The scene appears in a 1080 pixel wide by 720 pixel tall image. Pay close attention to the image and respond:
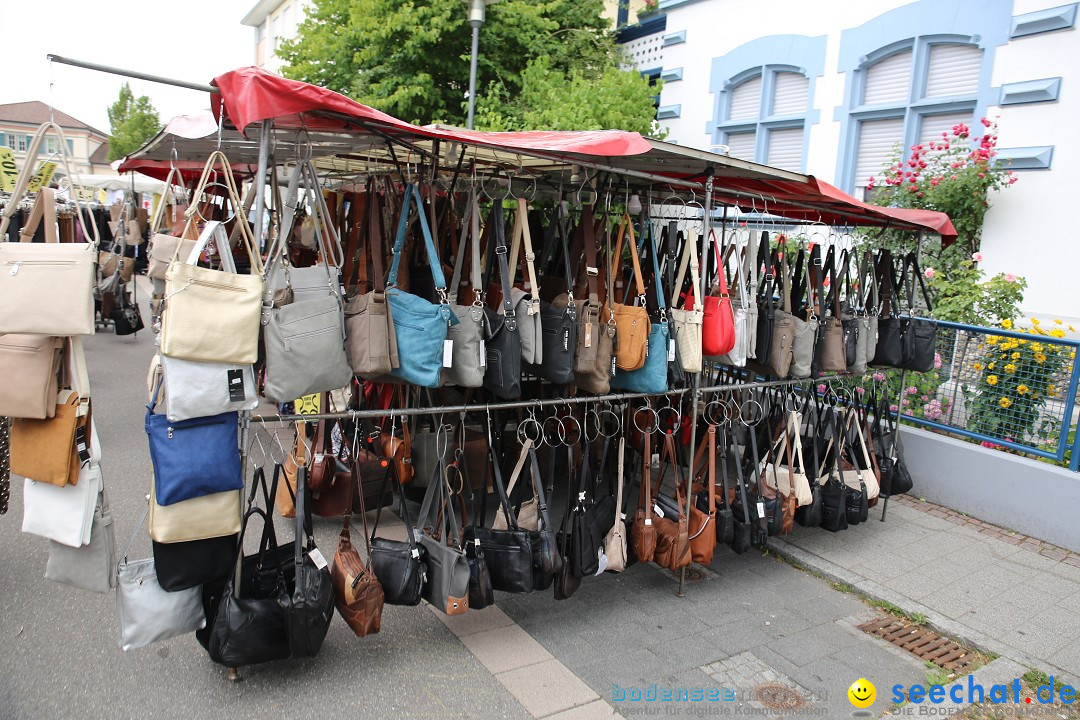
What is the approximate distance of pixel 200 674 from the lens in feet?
11.6

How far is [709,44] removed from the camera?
427 inches

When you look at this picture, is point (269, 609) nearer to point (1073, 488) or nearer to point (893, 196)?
point (1073, 488)

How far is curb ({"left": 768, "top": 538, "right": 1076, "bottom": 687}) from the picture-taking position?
4242 millimetres

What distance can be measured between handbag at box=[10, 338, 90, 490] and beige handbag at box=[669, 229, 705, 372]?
318 cm

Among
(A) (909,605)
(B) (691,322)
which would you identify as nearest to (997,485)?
(A) (909,605)

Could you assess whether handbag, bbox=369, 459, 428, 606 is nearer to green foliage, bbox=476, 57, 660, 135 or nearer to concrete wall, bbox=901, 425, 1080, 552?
concrete wall, bbox=901, 425, 1080, 552

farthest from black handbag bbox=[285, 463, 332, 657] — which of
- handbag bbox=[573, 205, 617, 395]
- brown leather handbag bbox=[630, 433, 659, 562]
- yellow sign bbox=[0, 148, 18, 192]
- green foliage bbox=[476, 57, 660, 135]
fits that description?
green foliage bbox=[476, 57, 660, 135]

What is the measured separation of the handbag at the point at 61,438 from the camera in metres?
3.18

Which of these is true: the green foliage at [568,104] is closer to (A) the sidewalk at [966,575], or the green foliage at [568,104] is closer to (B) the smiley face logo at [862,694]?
(A) the sidewalk at [966,575]

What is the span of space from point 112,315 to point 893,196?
32.1 feet

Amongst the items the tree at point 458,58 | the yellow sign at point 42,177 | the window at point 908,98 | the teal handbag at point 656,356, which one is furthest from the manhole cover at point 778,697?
the window at point 908,98

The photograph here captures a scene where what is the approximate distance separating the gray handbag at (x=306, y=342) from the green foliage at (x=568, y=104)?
5.18m

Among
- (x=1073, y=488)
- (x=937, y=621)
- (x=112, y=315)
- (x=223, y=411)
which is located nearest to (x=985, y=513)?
Answer: (x=1073, y=488)

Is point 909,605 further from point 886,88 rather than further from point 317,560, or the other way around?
point 886,88
